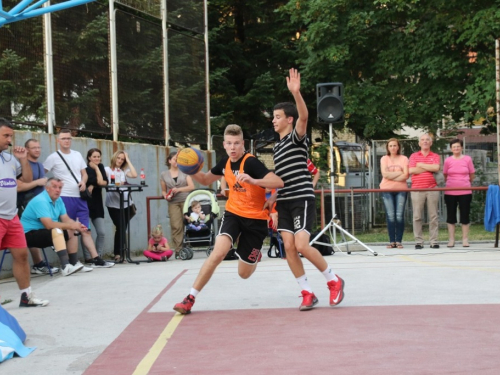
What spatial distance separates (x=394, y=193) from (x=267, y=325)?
9.71 metres

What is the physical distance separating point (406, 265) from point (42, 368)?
7.64 meters

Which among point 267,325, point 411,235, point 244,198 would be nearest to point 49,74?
point 244,198

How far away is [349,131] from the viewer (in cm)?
3253

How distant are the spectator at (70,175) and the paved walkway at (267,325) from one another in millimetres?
1795

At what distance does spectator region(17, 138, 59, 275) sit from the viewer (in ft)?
42.9

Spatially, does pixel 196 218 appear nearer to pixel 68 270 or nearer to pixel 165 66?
pixel 68 270

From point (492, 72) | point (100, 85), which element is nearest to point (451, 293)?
point (100, 85)

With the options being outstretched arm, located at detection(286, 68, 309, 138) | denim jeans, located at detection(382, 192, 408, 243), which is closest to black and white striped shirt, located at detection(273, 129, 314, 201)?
outstretched arm, located at detection(286, 68, 309, 138)

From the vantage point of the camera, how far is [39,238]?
492 inches

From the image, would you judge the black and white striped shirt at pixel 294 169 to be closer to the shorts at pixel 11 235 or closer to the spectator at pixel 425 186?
the shorts at pixel 11 235

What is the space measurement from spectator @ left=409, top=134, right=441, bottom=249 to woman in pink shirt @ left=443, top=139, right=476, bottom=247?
27 cm

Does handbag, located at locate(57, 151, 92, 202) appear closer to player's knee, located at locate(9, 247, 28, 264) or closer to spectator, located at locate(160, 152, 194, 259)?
spectator, located at locate(160, 152, 194, 259)

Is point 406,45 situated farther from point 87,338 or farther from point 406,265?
point 87,338

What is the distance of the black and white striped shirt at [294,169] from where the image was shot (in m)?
8.94
